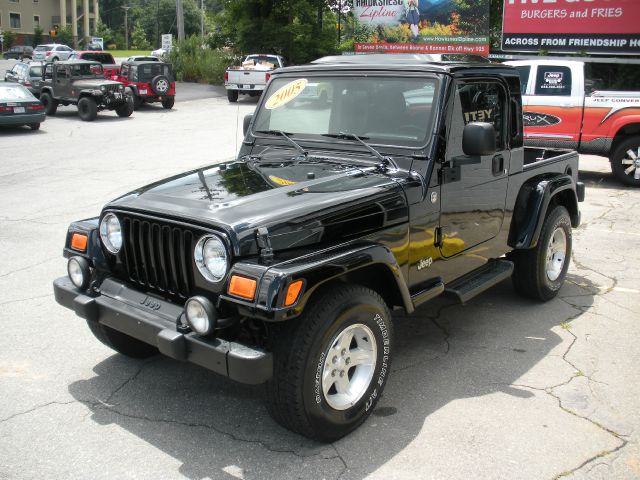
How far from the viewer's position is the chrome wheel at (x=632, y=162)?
36.8 feet

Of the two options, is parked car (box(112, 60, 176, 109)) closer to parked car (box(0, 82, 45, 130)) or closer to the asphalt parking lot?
parked car (box(0, 82, 45, 130))

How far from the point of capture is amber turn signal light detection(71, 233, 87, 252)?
157 inches

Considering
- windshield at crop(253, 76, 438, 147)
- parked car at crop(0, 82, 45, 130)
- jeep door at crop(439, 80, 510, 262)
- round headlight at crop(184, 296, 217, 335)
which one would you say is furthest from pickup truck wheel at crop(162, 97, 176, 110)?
round headlight at crop(184, 296, 217, 335)

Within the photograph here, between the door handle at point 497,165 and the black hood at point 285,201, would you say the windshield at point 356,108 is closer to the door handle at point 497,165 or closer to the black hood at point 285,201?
the black hood at point 285,201

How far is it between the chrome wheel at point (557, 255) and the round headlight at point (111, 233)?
3.71 metres

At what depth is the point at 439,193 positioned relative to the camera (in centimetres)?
426

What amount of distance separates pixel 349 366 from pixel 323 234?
0.74 metres

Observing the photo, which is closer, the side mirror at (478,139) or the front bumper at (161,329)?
the front bumper at (161,329)

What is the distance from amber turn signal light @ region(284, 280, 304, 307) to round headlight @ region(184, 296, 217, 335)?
0.37 m

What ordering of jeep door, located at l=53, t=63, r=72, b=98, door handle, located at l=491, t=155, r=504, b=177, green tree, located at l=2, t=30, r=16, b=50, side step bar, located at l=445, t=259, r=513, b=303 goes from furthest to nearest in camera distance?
green tree, located at l=2, t=30, r=16, b=50, jeep door, located at l=53, t=63, r=72, b=98, door handle, located at l=491, t=155, r=504, b=177, side step bar, located at l=445, t=259, r=513, b=303

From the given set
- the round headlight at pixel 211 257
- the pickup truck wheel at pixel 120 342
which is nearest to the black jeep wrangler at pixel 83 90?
the pickup truck wheel at pixel 120 342

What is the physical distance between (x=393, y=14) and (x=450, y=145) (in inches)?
940

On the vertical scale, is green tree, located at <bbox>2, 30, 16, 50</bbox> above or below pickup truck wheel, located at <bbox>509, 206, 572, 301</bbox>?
above

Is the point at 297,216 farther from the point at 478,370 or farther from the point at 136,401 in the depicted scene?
the point at 478,370
